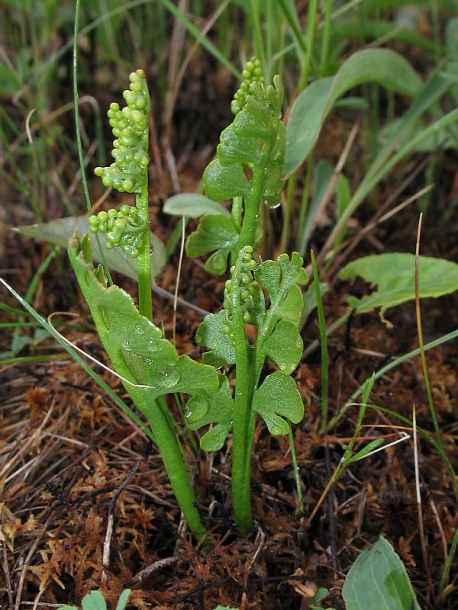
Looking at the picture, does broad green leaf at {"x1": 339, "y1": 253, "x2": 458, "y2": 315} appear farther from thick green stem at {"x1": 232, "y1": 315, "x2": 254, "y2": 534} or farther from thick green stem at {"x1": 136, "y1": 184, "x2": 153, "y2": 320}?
thick green stem at {"x1": 136, "y1": 184, "x2": 153, "y2": 320}

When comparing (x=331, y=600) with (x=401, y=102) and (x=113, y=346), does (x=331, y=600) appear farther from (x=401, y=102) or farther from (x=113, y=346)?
(x=401, y=102)

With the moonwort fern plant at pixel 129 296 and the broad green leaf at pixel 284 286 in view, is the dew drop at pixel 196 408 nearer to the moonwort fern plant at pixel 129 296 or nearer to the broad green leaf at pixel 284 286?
the moonwort fern plant at pixel 129 296

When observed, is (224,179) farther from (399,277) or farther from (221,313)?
(399,277)

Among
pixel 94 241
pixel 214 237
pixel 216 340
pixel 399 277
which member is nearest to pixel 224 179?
pixel 214 237

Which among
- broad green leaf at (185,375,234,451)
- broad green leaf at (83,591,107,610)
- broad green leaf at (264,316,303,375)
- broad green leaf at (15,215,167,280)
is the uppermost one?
broad green leaf at (15,215,167,280)

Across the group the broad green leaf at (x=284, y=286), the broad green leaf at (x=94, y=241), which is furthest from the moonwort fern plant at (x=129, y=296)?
the broad green leaf at (x=94, y=241)

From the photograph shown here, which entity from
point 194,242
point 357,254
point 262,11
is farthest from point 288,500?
point 262,11

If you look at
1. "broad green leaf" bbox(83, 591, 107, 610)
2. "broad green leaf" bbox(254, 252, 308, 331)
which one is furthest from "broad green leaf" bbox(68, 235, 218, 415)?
"broad green leaf" bbox(83, 591, 107, 610)
